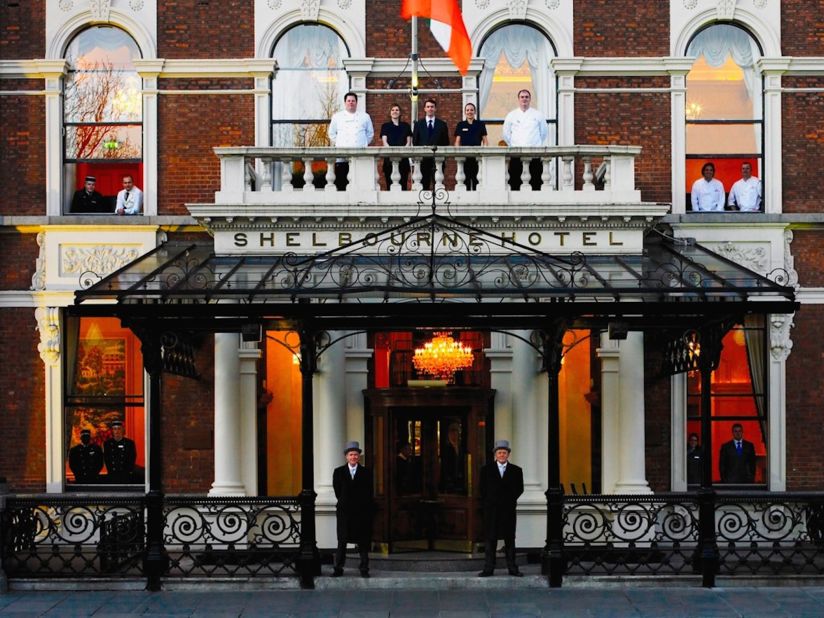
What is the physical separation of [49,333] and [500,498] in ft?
25.1

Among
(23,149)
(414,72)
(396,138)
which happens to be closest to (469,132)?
(396,138)

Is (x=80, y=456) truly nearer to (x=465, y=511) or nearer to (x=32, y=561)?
(x=32, y=561)

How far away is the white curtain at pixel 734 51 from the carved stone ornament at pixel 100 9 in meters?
8.90

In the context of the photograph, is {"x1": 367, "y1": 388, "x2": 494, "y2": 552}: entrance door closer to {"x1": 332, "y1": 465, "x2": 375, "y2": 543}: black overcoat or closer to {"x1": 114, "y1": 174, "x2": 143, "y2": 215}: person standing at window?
{"x1": 332, "y1": 465, "x2": 375, "y2": 543}: black overcoat

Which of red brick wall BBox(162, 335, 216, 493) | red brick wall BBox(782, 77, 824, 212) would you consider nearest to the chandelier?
red brick wall BBox(162, 335, 216, 493)

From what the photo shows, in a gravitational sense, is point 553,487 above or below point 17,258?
below

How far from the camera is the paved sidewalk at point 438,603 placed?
49.8 ft

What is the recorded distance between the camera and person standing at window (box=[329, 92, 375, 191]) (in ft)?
63.7

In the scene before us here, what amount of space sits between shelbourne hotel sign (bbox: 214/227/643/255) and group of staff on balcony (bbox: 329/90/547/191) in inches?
37.0

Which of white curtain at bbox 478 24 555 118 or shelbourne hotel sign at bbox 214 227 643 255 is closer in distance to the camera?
shelbourne hotel sign at bbox 214 227 643 255

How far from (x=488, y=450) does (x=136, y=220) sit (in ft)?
20.5

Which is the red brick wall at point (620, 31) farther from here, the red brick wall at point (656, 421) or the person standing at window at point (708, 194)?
the red brick wall at point (656, 421)

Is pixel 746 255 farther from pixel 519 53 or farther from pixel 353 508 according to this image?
pixel 353 508

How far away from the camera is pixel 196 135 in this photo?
68.3 feet
